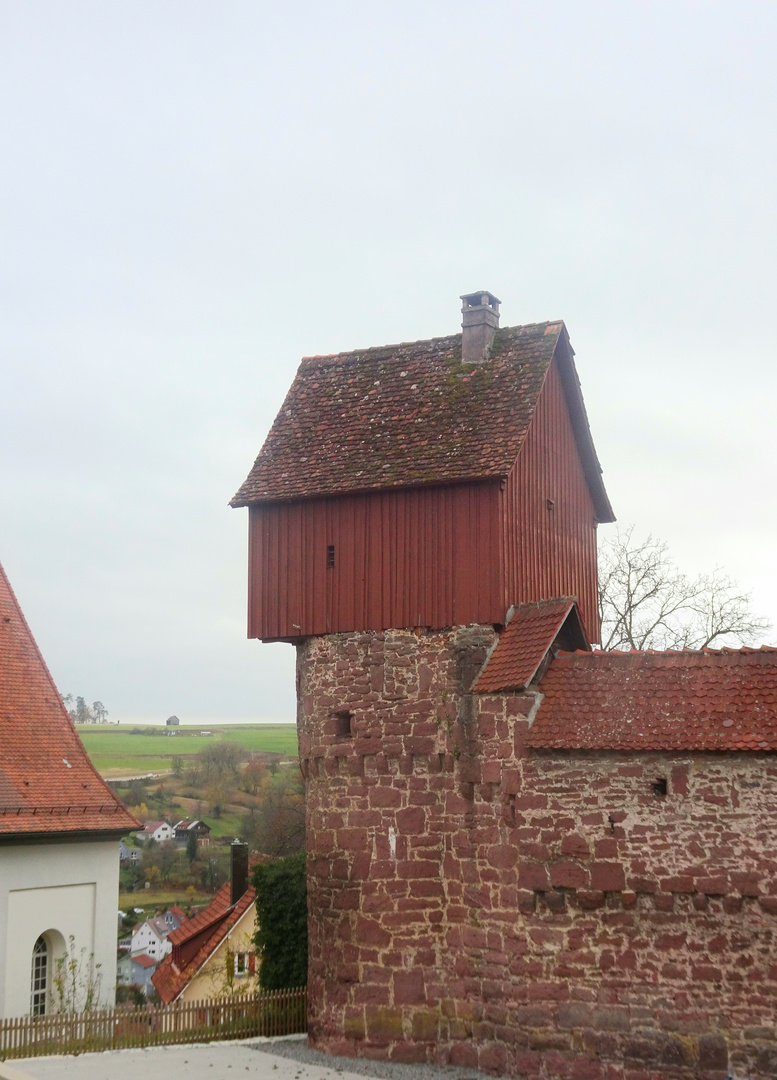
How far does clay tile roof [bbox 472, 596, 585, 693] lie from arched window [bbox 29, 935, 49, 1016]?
13087mm

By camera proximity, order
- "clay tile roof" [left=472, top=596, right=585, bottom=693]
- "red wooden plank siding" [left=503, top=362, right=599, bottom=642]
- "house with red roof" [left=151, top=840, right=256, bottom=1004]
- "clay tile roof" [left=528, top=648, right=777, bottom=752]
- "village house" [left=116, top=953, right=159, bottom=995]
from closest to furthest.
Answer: "clay tile roof" [left=528, top=648, right=777, bottom=752] → "clay tile roof" [left=472, top=596, right=585, bottom=693] → "red wooden plank siding" [left=503, top=362, right=599, bottom=642] → "house with red roof" [left=151, top=840, right=256, bottom=1004] → "village house" [left=116, top=953, right=159, bottom=995]

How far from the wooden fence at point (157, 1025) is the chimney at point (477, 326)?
1097 centimetres

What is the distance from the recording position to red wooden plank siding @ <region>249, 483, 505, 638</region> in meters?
17.2

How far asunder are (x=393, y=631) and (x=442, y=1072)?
607 centimetres

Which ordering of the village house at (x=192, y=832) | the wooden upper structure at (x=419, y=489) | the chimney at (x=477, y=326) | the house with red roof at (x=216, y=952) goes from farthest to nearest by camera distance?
the village house at (x=192, y=832) → the house with red roof at (x=216, y=952) → the chimney at (x=477, y=326) → the wooden upper structure at (x=419, y=489)

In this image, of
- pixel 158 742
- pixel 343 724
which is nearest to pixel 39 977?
pixel 343 724

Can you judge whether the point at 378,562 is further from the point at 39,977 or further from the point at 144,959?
the point at 144,959

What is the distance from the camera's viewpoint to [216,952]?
29.6 metres

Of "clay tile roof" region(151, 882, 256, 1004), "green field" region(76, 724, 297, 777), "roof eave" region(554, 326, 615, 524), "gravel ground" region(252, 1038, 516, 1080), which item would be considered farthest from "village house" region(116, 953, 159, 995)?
"roof eave" region(554, 326, 615, 524)

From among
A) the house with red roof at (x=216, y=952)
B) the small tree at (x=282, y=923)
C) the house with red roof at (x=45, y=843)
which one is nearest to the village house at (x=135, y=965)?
the house with red roof at (x=216, y=952)

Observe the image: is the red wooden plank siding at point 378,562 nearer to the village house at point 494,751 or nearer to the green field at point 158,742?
the village house at point 494,751

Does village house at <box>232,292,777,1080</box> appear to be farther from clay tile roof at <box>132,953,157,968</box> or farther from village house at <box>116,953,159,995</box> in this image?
clay tile roof at <box>132,953,157,968</box>

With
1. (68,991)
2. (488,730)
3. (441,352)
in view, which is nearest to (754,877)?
(488,730)

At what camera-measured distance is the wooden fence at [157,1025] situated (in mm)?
17891
